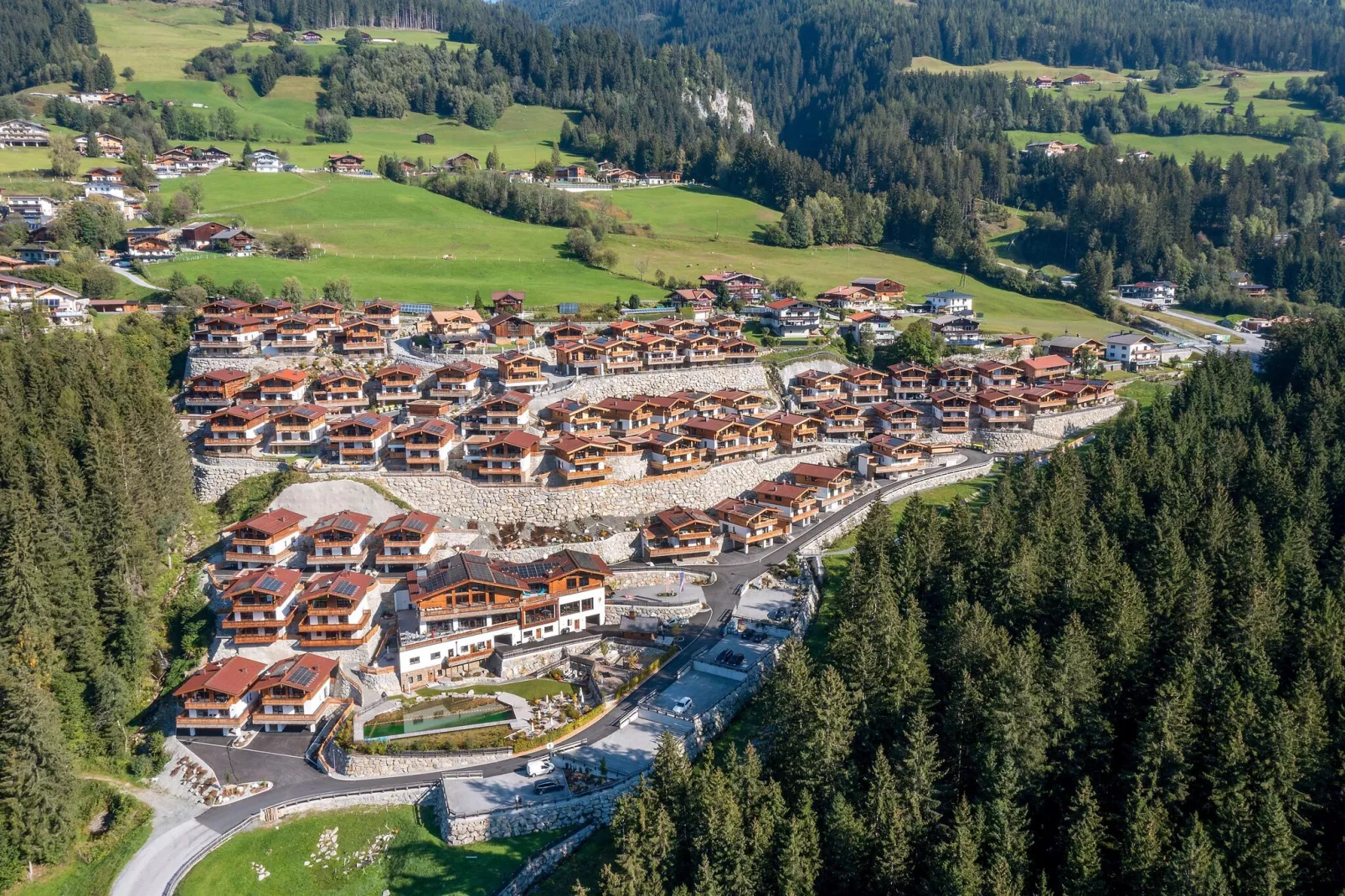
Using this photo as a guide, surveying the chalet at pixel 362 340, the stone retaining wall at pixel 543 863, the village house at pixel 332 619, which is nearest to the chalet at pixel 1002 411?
the chalet at pixel 362 340

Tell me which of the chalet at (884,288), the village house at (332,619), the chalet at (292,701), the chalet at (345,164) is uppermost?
the chalet at (345,164)

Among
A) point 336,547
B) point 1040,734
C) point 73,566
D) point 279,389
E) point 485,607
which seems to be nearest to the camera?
point 1040,734

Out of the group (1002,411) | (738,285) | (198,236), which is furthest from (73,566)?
(738,285)

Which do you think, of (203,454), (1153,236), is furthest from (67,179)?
(1153,236)

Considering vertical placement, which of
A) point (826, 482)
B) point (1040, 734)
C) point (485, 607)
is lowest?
point (485, 607)

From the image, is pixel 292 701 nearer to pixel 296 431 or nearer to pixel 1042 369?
pixel 296 431

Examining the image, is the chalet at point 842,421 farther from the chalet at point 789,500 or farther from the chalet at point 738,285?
the chalet at point 738,285

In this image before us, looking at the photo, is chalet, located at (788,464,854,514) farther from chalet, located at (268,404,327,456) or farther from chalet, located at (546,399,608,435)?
chalet, located at (268,404,327,456)
